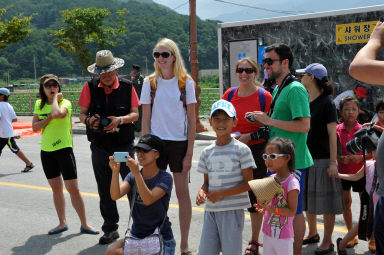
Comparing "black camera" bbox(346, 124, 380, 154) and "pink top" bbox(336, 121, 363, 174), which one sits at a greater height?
"black camera" bbox(346, 124, 380, 154)

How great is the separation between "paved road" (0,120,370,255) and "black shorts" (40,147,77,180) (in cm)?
71

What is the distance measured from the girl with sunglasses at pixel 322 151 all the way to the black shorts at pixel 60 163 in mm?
2511

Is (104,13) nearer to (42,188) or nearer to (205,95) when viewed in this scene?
(205,95)

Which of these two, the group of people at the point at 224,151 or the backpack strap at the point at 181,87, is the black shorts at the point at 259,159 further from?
the backpack strap at the point at 181,87

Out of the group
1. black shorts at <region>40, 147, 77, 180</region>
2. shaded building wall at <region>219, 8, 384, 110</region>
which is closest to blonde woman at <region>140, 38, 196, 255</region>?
black shorts at <region>40, 147, 77, 180</region>

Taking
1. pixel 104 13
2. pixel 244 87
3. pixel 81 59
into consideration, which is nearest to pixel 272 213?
pixel 244 87

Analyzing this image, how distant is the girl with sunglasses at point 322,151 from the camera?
4551 millimetres

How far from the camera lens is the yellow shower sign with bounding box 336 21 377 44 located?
11.6m

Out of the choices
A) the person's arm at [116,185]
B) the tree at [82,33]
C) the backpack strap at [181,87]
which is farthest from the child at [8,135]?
the tree at [82,33]

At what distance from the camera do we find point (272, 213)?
12.2 ft

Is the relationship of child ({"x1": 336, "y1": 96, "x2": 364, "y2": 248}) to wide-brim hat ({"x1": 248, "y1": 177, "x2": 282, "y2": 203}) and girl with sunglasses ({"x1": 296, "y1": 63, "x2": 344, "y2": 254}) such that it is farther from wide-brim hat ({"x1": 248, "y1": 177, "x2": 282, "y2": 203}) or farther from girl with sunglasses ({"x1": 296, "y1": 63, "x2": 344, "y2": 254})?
wide-brim hat ({"x1": 248, "y1": 177, "x2": 282, "y2": 203})

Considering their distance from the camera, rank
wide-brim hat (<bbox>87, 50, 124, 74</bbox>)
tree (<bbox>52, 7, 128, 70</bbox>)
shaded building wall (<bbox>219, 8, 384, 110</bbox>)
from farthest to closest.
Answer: tree (<bbox>52, 7, 128, 70</bbox>) → shaded building wall (<bbox>219, 8, 384, 110</bbox>) → wide-brim hat (<bbox>87, 50, 124, 74</bbox>)

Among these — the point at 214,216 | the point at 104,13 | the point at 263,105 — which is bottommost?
the point at 214,216

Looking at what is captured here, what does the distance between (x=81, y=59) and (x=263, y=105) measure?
1935cm
